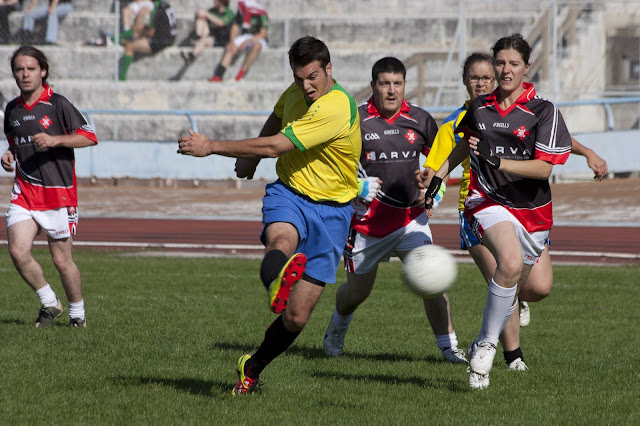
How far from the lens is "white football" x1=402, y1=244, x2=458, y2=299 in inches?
229

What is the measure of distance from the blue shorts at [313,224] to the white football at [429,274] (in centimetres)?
56

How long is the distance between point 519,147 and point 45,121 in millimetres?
3913

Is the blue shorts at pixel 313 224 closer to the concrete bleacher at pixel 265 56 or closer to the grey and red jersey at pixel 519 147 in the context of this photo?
the grey and red jersey at pixel 519 147

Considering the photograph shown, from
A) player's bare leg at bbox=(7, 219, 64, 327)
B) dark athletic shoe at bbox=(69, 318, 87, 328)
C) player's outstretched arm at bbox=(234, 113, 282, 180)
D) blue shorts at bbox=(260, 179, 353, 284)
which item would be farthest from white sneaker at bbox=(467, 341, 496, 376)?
player's bare leg at bbox=(7, 219, 64, 327)

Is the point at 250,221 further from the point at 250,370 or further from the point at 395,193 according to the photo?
the point at 250,370

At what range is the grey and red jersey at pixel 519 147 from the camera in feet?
19.0

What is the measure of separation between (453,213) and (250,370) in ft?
42.8

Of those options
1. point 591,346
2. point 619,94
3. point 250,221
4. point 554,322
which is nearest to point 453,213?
point 250,221

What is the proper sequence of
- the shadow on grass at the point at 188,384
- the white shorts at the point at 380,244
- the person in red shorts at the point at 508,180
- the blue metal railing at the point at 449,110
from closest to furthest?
the shadow on grass at the point at 188,384 → the person in red shorts at the point at 508,180 → the white shorts at the point at 380,244 → the blue metal railing at the point at 449,110

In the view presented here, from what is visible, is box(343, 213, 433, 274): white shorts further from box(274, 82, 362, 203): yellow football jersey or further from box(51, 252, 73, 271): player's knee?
box(51, 252, 73, 271): player's knee

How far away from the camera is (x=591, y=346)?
7191 millimetres

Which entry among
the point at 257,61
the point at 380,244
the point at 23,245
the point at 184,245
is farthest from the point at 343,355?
the point at 257,61

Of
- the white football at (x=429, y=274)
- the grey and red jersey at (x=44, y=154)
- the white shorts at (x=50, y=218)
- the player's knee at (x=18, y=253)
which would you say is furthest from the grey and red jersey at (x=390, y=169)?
the player's knee at (x=18, y=253)

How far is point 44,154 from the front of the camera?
7.68 meters
